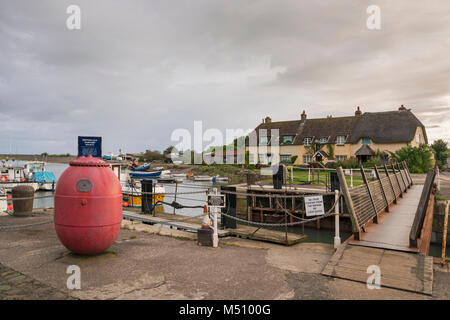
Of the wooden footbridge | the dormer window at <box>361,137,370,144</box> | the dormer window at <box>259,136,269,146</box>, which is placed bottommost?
the wooden footbridge

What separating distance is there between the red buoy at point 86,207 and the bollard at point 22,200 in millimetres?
6469

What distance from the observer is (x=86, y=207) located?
233 inches

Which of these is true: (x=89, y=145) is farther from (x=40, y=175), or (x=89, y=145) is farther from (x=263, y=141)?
(x=263, y=141)

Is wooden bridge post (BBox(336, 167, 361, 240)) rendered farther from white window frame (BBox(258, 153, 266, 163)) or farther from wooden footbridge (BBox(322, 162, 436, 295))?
white window frame (BBox(258, 153, 266, 163))

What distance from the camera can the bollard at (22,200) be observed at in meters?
11.4

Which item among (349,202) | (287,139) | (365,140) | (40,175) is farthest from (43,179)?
(365,140)

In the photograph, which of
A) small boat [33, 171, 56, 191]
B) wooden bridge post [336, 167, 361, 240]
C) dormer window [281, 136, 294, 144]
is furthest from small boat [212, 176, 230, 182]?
wooden bridge post [336, 167, 361, 240]

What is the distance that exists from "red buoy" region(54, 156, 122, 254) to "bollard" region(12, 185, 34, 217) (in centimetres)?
647

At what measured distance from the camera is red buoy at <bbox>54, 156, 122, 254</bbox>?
591 centimetres

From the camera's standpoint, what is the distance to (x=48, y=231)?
29.7 ft

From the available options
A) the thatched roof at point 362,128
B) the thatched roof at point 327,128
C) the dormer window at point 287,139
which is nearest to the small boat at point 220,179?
the dormer window at point 287,139

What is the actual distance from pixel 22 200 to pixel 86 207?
7654 millimetres
